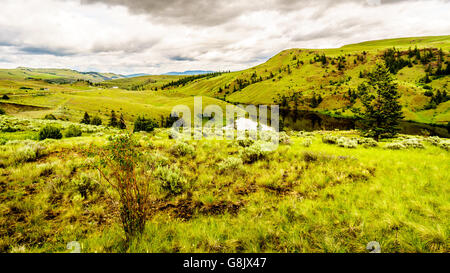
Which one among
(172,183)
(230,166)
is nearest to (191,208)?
(172,183)

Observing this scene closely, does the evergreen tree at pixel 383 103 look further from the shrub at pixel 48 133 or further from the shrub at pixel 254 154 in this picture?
the shrub at pixel 48 133

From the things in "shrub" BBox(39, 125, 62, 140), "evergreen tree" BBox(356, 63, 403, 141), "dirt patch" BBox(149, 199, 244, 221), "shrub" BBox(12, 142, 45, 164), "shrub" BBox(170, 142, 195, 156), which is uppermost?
"evergreen tree" BBox(356, 63, 403, 141)

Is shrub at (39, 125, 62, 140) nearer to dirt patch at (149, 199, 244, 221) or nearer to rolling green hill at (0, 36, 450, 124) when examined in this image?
dirt patch at (149, 199, 244, 221)

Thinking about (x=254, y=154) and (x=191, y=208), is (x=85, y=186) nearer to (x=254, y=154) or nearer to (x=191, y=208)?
(x=191, y=208)

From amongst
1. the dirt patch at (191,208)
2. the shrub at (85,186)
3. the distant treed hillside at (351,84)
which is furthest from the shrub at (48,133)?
the distant treed hillside at (351,84)

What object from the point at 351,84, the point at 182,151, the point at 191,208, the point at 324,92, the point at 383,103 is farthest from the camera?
the point at 324,92

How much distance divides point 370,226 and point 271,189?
8.75 ft

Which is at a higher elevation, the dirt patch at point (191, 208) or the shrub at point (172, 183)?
the shrub at point (172, 183)

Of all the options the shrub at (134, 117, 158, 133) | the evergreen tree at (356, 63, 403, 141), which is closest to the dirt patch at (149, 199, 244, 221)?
the shrub at (134, 117, 158, 133)

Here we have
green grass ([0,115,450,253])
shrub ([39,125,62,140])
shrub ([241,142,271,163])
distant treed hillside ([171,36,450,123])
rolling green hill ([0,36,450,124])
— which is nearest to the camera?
green grass ([0,115,450,253])

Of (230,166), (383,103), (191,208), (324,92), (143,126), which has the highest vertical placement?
(324,92)

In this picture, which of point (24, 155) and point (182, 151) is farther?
point (182, 151)

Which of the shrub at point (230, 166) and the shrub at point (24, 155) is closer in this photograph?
the shrub at point (24, 155)
